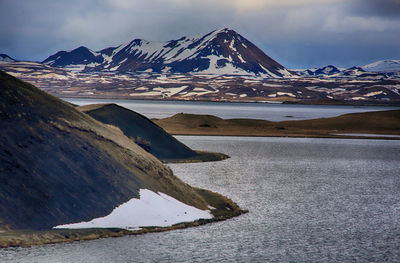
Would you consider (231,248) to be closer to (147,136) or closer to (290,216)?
(290,216)

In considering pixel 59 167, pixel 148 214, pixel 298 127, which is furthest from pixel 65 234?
pixel 298 127

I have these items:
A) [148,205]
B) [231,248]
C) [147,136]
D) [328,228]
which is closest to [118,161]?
[148,205]

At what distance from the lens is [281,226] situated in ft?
86.6

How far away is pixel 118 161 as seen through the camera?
92.7 feet

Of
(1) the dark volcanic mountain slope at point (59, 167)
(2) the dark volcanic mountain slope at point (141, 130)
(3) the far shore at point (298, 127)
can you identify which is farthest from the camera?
(3) the far shore at point (298, 127)

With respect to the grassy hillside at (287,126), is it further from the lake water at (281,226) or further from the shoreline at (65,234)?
the shoreline at (65,234)

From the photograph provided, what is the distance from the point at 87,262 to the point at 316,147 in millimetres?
64429

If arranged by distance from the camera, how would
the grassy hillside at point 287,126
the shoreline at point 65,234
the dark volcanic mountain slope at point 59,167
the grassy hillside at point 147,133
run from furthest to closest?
the grassy hillside at point 287,126 → the grassy hillside at point 147,133 → the dark volcanic mountain slope at point 59,167 → the shoreline at point 65,234

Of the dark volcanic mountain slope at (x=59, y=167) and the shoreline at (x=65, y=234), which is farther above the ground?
the dark volcanic mountain slope at (x=59, y=167)

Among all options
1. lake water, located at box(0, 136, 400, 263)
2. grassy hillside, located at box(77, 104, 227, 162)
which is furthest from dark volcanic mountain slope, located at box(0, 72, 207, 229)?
grassy hillside, located at box(77, 104, 227, 162)

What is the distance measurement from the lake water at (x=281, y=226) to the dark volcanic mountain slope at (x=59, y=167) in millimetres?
2600

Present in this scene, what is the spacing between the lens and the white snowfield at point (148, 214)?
24.0 m

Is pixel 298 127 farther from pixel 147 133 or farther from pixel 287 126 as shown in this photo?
pixel 147 133

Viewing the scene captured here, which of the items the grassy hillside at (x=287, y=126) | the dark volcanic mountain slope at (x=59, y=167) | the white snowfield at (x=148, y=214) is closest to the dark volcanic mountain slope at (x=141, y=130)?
the dark volcanic mountain slope at (x=59, y=167)
